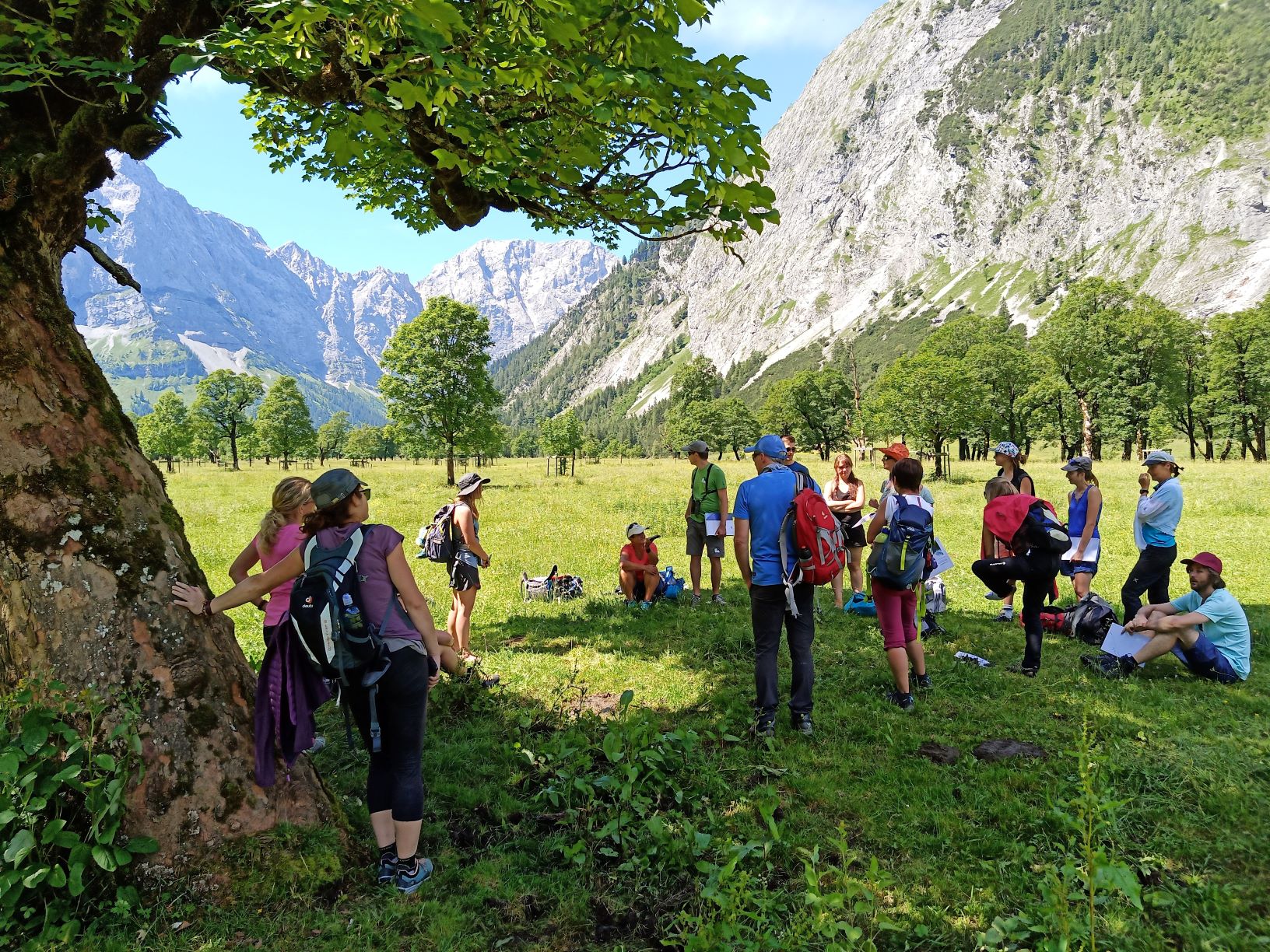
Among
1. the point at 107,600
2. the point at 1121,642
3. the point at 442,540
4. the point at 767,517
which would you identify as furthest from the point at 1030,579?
the point at 107,600

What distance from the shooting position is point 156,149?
5.10 metres

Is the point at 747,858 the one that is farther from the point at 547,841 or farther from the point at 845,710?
the point at 845,710

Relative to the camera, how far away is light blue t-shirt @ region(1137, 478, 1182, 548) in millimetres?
8140

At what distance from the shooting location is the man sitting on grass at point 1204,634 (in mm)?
7207

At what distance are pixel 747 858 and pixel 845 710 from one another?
2873mm

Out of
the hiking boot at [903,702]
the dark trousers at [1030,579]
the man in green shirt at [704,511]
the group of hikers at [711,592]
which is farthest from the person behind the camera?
the man in green shirt at [704,511]

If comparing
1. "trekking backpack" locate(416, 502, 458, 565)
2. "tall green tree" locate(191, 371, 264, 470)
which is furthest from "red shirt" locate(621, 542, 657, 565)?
"tall green tree" locate(191, 371, 264, 470)

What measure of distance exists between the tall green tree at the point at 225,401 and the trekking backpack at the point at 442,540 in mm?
68537

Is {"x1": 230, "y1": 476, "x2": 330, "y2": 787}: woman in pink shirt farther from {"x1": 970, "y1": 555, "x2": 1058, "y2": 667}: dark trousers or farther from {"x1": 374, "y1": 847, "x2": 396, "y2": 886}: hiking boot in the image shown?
Answer: {"x1": 970, "y1": 555, "x2": 1058, "y2": 667}: dark trousers

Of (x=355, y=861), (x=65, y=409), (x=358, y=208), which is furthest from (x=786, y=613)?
(x=358, y=208)

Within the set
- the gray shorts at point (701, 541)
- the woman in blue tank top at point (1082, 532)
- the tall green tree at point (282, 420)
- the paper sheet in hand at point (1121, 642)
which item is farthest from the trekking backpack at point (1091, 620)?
the tall green tree at point (282, 420)

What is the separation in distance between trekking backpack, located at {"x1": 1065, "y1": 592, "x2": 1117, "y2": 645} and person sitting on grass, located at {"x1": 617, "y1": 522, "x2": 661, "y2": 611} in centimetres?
670

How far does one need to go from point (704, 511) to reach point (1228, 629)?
714cm

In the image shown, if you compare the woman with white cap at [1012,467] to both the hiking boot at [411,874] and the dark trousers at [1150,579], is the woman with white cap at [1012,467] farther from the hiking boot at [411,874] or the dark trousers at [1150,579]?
the hiking boot at [411,874]
